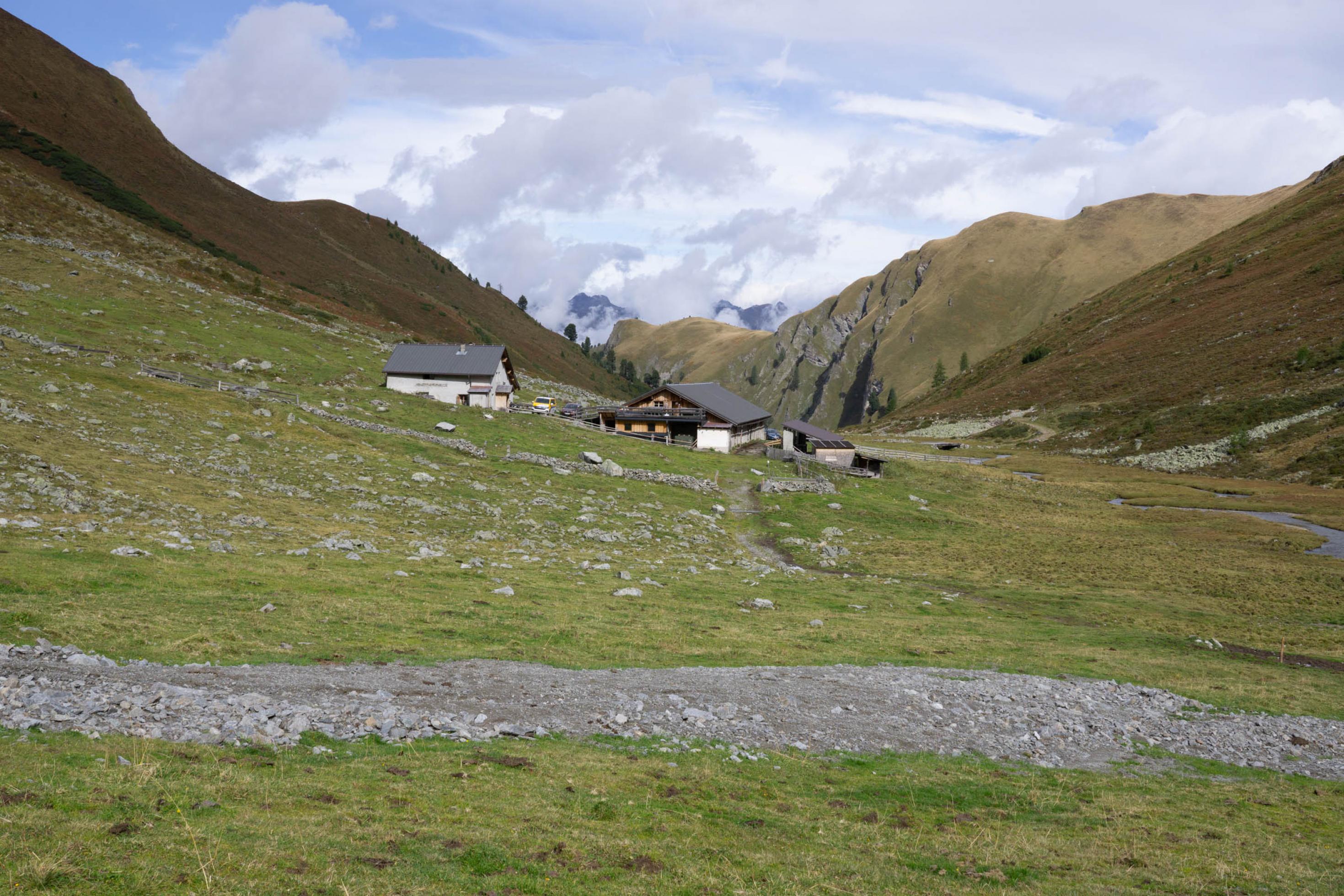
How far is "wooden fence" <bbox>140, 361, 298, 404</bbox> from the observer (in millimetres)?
64875

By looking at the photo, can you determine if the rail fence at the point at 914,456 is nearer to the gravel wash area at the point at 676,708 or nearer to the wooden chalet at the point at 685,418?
the wooden chalet at the point at 685,418

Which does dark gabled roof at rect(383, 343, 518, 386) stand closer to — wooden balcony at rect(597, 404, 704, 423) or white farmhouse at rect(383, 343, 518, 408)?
white farmhouse at rect(383, 343, 518, 408)

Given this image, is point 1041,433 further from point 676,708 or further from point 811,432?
point 676,708

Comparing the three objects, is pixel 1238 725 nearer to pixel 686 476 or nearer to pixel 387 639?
pixel 387 639

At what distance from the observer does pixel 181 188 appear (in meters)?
153

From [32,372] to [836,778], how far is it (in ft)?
208

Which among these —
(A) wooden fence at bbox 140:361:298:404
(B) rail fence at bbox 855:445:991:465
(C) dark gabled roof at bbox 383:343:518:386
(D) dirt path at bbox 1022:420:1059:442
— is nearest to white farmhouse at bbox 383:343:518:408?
(C) dark gabled roof at bbox 383:343:518:386

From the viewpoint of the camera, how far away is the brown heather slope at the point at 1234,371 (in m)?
116

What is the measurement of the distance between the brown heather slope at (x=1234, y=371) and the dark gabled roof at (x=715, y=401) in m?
73.7

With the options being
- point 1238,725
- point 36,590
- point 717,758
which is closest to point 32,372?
point 36,590

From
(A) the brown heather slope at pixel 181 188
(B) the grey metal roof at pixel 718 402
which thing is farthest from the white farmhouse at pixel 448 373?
(A) the brown heather slope at pixel 181 188

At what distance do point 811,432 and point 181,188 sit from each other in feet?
461

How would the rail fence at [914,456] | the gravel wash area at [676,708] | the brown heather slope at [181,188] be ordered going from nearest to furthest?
the gravel wash area at [676,708] < the rail fence at [914,456] < the brown heather slope at [181,188]

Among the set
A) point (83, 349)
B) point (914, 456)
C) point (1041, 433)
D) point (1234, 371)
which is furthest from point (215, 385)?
point (1234, 371)
